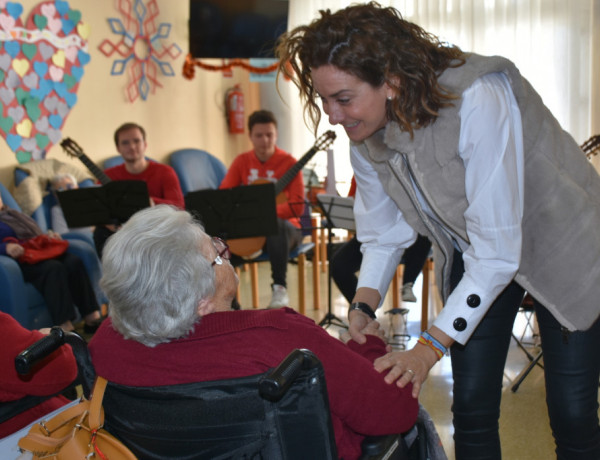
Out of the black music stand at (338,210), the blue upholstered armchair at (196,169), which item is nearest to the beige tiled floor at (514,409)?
the black music stand at (338,210)

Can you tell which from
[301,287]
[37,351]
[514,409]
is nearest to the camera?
[37,351]

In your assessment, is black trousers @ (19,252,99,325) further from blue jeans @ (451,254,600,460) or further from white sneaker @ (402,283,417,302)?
blue jeans @ (451,254,600,460)

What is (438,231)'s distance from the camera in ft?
4.73

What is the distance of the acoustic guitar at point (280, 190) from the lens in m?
4.11

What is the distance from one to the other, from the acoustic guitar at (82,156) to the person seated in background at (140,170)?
0.19 meters

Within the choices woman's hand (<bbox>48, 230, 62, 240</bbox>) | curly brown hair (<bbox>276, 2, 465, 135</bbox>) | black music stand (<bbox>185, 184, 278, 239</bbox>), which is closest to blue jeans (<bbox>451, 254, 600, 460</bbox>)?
curly brown hair (<bbox>276, 2, 465, 135</bbox>)

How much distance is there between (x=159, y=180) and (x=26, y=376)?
3172mm

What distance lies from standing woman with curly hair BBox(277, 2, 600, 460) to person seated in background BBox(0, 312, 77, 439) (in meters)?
0.69

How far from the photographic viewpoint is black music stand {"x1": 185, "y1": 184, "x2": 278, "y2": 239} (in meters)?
3.61

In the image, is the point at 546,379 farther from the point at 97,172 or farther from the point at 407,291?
the point at 97,172

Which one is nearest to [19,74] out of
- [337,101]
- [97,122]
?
[97,122]

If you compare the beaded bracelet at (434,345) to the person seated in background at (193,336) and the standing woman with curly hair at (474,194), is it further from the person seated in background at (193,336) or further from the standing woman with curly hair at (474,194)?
the person seated in background at (193,336)

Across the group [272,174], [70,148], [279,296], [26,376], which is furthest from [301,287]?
[26,376]

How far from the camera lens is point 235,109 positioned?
21.8ft
